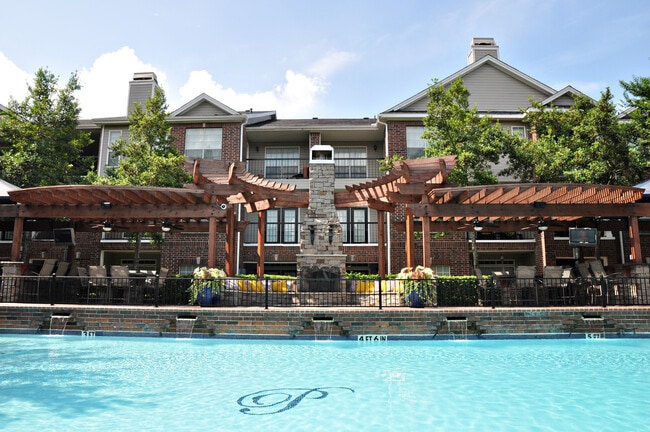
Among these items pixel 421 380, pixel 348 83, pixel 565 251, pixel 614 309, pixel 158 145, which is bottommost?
pixel 421 380

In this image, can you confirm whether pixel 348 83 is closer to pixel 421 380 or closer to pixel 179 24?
pixel 179 24

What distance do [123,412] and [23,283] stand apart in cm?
999

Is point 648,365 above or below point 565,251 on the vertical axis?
below

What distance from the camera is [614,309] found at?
11.3 m

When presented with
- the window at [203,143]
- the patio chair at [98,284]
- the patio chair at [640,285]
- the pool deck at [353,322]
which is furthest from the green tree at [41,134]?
the patio chair at [640,285]

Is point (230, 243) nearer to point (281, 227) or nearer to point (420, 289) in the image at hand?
point (420, 289)

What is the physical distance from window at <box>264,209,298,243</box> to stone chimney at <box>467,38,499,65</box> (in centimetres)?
1382

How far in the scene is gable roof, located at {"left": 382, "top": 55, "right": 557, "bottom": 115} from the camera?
23750 millimetres

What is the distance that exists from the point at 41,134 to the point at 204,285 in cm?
1413

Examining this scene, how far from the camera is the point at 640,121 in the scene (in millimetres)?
17641

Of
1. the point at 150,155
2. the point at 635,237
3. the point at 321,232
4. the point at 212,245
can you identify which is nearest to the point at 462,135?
the point at 635,237

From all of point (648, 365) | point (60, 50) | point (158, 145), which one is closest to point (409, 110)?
point (158, 145)

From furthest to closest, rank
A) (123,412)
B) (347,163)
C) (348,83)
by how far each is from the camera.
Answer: (347,163), (348,83), (123,412)

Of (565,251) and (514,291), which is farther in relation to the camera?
(565,251)
